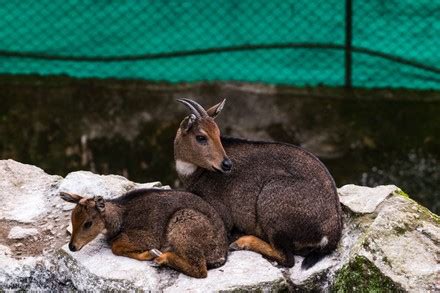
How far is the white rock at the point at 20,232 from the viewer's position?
8.76 metres

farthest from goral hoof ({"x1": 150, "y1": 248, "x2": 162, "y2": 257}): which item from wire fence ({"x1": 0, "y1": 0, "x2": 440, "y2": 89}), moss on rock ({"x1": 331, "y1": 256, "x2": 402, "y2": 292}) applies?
wire fence ({"x1": 0, "y1": 0, "x2": 440, "y2": 89})

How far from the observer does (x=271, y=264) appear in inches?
327

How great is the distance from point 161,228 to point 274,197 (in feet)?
2.67

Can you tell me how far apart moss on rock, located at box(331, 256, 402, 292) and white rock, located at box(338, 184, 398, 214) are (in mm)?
621

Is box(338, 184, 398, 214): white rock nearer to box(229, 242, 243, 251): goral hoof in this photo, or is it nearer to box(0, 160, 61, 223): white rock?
box(229, 242, 243, 251): goral hoof

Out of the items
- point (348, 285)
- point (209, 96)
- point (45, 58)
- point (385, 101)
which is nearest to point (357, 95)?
point (385, 101)

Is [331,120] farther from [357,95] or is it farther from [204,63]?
[204,63]

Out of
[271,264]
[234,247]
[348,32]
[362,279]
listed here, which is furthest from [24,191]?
[348,32]

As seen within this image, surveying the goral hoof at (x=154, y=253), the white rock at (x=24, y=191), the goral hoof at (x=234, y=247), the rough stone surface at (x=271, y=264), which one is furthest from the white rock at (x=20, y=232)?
the goral hoof at (x=234, y=247)

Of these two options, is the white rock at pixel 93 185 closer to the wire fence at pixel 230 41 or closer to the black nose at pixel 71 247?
the black nose at pixel 71 247

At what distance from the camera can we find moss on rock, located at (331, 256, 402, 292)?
794 centimetres

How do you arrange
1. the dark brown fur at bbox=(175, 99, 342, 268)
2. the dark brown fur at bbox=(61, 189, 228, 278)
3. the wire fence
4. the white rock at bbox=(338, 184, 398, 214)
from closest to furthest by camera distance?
the dark brown fur at bbox=(61, 189, 228, 278)
the dark brown fur at bbox=(175, 99, 342, 268)
the white rock at bbox=(338, 184, 398, 214)
the wire fence

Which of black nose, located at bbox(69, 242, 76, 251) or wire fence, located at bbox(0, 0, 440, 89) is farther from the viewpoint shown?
wire fence, located at bbox(0, 0, 440, 89)

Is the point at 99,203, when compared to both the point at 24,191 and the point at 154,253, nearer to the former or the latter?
the point at 154,253
